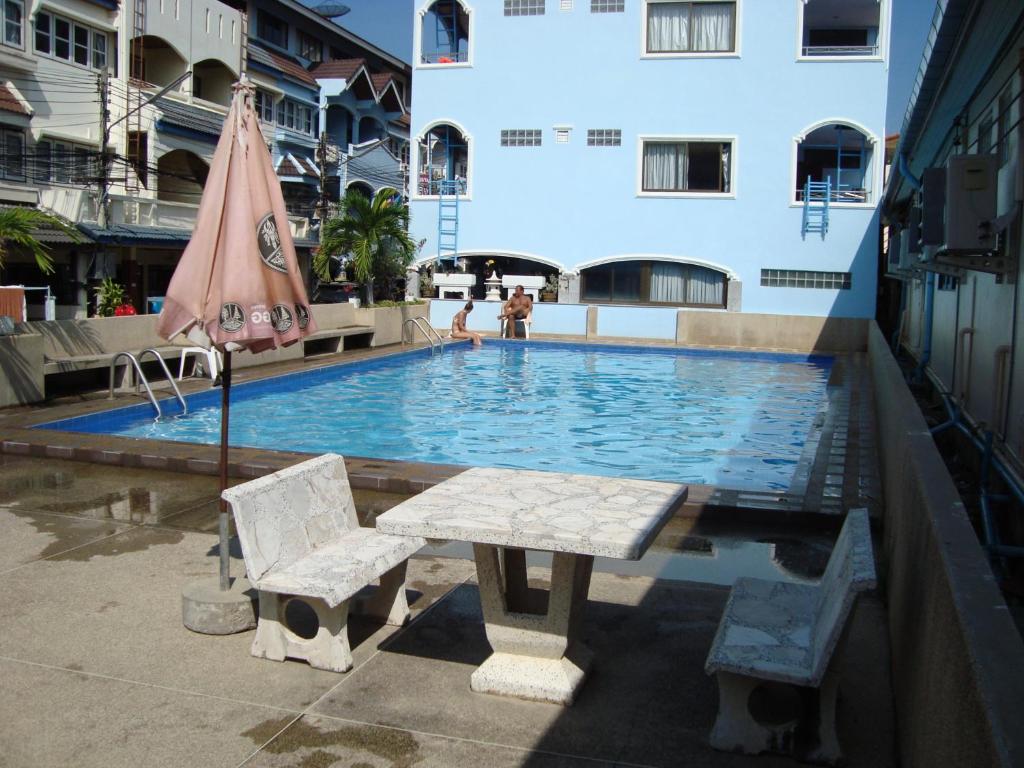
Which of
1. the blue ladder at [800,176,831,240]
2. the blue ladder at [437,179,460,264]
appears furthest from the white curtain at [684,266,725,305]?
the blue ladder at [437,179,460,264]

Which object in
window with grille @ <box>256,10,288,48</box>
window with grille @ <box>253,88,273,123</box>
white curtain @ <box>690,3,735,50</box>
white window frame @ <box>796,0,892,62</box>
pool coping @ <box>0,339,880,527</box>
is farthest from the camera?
window with grille @ <box>256,10,288,48</box>

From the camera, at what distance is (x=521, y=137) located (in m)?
29.7

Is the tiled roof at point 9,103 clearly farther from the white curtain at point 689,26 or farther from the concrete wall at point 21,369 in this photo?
the concrete wall at point 21,369

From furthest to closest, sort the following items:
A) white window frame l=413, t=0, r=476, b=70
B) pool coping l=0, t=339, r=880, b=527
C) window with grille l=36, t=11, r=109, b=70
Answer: white window frame l=413, t=0, r=476, b=70 → window with grille l=36, t=11, r=109, b=70 → pool coping l=0, t=339, r=880, b=527

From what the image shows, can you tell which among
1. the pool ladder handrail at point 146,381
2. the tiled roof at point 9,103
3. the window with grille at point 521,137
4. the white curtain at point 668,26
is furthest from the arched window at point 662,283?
the pool ladder handrail at point 146,381

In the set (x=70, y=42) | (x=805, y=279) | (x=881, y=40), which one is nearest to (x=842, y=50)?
(x=881, y=40)

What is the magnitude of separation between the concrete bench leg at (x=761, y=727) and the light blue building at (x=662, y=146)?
24.1 meters

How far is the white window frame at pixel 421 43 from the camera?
29766 millimetres

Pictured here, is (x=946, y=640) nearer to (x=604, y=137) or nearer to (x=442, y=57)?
(x=604, y=137)

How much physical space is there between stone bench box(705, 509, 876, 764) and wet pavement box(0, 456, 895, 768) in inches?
4.0

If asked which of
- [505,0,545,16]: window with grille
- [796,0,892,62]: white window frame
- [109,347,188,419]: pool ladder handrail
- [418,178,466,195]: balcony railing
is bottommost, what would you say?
[109,347,188,419]: pool ladder handrail

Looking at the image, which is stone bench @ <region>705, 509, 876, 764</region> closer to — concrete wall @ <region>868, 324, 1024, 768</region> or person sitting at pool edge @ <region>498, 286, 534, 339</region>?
concrete wall @ <region>868, 324, 1024, 768</region>

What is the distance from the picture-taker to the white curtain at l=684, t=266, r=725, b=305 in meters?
28.7

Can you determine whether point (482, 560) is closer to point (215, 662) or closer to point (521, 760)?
point (521, 760)
